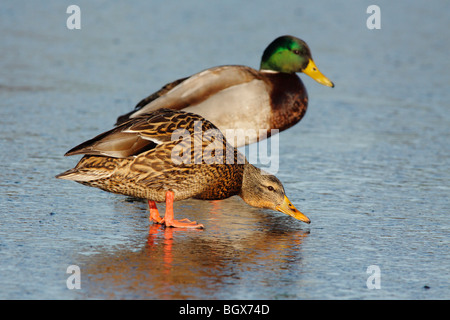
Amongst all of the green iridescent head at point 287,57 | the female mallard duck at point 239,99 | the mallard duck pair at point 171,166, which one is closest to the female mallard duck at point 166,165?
the mallard duck pair at point 171,166

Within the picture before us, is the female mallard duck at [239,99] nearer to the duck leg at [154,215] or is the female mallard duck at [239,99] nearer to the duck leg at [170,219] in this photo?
the duck leg at [154,215]

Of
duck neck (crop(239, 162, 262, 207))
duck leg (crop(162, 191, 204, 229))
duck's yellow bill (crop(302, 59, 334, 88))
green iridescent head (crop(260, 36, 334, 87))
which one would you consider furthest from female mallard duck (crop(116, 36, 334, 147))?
duck leg (crop(162, 191, 204, 229))

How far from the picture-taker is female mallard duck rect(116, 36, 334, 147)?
6.32 metres

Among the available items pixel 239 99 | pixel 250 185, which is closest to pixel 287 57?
pixel 239 99

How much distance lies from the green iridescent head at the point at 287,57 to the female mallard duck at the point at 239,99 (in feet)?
0.30

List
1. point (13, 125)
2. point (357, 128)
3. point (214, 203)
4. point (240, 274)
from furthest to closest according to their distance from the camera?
point (357, 128), point (13, 125), point (214, 203), point (240, 274)

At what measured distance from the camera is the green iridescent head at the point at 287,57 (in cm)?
692

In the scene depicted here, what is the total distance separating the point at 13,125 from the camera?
6.99 m

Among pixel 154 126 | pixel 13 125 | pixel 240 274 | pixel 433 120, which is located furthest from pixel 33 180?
pixel 433 120

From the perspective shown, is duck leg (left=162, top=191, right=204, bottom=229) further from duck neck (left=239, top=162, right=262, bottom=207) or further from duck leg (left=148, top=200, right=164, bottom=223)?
duck neck (left=239, top=162, right=262, bottom=207)

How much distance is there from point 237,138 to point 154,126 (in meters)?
1.72

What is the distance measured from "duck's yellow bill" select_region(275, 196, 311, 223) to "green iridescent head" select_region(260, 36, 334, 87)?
7.63 feet

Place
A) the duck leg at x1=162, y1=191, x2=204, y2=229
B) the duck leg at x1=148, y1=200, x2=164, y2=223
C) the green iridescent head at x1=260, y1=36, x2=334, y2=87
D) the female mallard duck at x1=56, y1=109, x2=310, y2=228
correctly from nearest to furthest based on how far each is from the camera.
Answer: the female mallard duck at x1=56, y1=109, x2=310, y2=228 < the duck leg at x1=162, y1=191, x2=204, y2=229 < the duck leg at x1=148, y1=200, x2=164, y2=223 < the green iridescent head at x1=260, y1=36, x2=334, y2=87
